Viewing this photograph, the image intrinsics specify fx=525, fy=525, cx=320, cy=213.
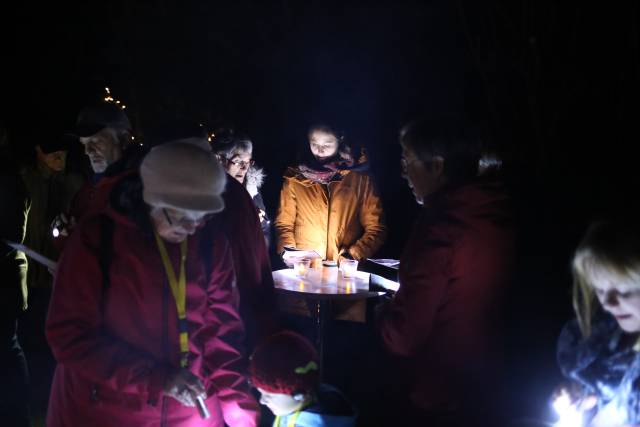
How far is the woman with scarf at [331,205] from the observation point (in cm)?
473

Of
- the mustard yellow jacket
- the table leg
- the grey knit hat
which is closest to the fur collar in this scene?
the mustard yellow jacket

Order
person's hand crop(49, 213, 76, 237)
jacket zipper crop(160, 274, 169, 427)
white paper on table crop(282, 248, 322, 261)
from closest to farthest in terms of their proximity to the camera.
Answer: jacket zipper crop(160, 274, 169, 427) < person's hand crop(49, 213, 76, 237) < white paper on table crop(282, 248, 322, 261)

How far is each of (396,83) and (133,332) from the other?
3704 mm

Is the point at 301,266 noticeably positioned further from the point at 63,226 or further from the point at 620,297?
the point at 620,297

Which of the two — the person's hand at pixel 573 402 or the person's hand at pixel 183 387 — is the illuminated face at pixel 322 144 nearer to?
the person's hand at pixel 573 402

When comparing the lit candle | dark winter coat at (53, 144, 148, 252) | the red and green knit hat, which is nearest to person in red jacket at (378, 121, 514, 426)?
the red and green knit hat

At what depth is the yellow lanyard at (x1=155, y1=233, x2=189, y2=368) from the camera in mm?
1891

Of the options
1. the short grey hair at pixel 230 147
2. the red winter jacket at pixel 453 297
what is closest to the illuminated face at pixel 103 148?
the short grey hair at pixel 230 147

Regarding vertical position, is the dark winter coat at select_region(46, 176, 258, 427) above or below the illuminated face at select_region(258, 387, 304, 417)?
above

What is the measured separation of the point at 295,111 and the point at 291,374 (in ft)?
14.1

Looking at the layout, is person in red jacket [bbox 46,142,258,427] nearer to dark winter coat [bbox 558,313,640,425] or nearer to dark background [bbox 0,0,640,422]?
dark winter coat [bbox 558,313,640,425]

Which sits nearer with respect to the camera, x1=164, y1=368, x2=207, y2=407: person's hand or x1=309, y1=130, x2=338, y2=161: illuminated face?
x1=164, y1=368, x2=207, y2=407: person's hand

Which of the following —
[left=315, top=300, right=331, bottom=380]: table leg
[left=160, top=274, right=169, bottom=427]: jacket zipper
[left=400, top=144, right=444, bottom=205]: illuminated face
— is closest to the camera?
[left=160, top=274, right=169, bottom=427]: jacket zipper

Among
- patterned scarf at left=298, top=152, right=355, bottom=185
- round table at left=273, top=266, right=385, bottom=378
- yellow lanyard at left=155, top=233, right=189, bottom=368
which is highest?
patterned scarf at left=298, top=152, right=355, bottom=185
